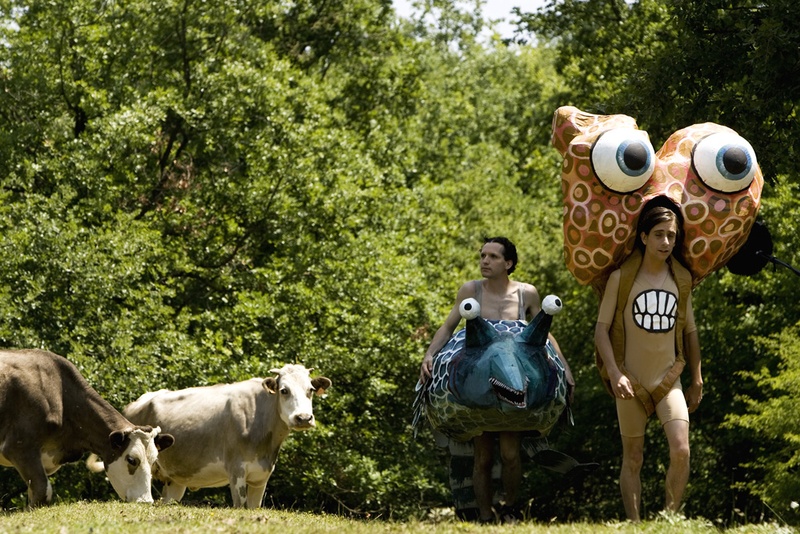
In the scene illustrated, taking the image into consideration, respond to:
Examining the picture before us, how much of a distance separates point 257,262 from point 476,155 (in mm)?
14296

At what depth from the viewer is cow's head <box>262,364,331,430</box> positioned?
1270 centimetres

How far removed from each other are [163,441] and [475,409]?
5.62 metres

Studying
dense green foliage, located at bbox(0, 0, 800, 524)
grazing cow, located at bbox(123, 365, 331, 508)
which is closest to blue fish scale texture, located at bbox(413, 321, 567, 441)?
grazing cow, located at bbox(123, 365, 331, 508)

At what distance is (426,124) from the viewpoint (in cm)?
3609

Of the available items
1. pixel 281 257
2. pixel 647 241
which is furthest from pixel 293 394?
pixel 281 257

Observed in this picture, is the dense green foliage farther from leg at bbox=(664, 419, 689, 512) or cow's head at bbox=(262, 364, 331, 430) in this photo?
leg at bbox=(664, 419, 689, 512)

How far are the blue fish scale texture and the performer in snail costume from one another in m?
0.56

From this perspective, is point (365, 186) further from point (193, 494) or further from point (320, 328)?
point (193, 494)

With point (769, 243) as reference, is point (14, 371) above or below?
below

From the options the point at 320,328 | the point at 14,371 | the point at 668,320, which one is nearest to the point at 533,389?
the point at 668,320

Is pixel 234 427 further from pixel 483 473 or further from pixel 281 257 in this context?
pixel 281 257

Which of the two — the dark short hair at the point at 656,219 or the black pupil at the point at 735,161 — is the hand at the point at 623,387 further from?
the black pupil at the point at 735,161

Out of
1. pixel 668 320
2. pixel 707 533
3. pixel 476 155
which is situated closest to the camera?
pixel 707 533

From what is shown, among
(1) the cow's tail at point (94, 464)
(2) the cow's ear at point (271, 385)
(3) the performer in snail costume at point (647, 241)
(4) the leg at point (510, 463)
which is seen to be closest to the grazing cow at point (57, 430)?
(1) the cow's tail at point (94, 464)
